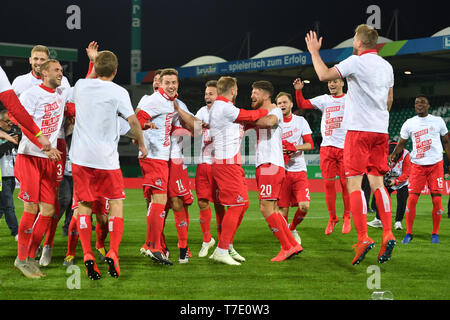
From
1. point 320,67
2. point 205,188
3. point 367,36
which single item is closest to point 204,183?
point 205,188

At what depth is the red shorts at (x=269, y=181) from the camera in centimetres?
618

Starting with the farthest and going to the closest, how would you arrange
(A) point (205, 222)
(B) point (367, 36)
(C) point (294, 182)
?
(C) point (294, 182) → (A) point (205, 222) → (B) point (367, 36)

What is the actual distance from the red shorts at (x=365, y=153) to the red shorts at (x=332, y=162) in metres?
3.38

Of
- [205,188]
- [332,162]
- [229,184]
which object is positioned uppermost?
[332,162]

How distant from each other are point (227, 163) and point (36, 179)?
1.95 m

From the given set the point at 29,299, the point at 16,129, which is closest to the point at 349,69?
the point at 29,299

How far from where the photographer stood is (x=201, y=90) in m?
33.3

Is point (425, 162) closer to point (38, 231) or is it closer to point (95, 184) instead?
point (95, 184)

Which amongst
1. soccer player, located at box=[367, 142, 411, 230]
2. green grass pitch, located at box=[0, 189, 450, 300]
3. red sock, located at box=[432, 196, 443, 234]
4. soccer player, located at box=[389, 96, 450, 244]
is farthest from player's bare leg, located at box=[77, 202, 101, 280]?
soccer player, located at box=[367, 142, 411, 230]

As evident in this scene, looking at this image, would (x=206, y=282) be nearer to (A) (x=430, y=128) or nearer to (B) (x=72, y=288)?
(B) (x=72, y=288)

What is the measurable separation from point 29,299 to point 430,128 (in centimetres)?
637

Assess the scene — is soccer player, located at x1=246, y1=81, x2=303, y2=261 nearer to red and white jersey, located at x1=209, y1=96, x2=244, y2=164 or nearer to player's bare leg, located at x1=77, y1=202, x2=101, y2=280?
red and white jersey, located at x1=209, y1=96, x2=244, y2=164

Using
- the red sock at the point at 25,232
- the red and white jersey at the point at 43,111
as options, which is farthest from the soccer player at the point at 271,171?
the red sock at the point at 25,232

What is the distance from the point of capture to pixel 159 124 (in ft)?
20.3
